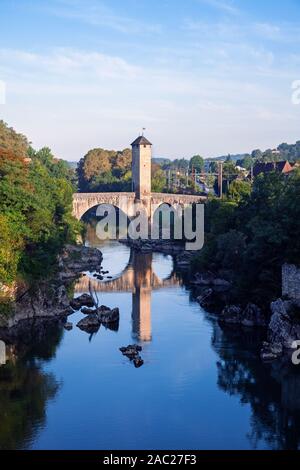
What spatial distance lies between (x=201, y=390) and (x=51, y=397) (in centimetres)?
420

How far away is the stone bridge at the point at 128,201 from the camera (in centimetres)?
5425

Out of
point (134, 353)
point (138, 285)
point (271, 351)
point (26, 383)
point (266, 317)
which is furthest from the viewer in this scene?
point (138, 285)

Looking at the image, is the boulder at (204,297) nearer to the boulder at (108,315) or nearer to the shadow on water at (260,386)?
the boulder at (108,315)

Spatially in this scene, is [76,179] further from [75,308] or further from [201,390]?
[201,390]

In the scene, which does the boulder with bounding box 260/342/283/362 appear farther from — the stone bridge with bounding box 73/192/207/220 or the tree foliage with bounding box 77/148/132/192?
the tree foliage with bounding box 77/148/132/192

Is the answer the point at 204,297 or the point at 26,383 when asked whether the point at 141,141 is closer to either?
the point at 204,297

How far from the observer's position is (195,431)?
16719 millimetres

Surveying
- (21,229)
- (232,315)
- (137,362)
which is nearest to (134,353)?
(137,362)

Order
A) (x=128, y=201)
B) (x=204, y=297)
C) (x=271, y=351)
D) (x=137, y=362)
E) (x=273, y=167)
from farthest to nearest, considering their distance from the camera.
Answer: (x=273, y=167) → (x=128, y=201) → (x=204, y=297) → (x=271, y=351) → (x=137, y=362)

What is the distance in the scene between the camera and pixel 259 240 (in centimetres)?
2583

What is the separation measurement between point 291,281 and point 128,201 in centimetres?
3385

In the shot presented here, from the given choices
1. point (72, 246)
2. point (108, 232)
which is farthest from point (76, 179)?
point (72, 246)

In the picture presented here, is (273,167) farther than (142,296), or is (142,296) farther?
(273,167)
